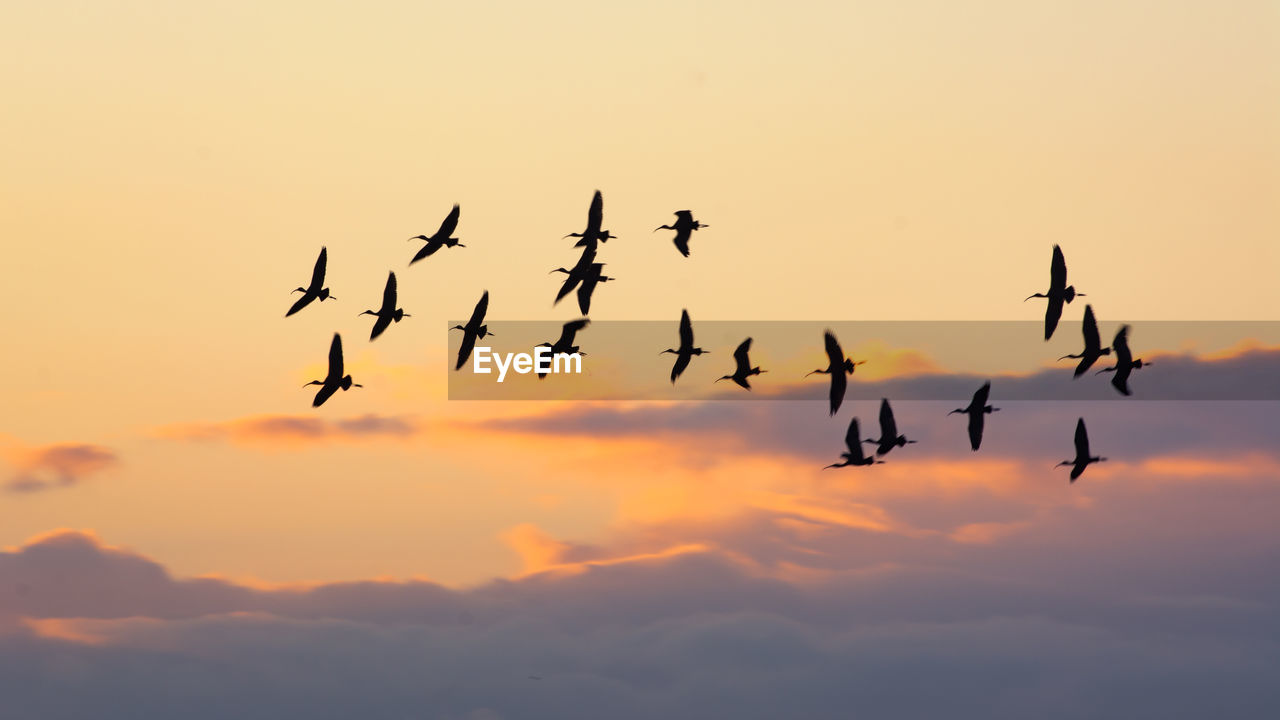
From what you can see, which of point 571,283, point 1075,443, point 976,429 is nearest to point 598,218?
point 571,283

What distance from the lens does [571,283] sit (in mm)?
81000

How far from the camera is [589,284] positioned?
3238 inches

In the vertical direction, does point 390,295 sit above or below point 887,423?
above

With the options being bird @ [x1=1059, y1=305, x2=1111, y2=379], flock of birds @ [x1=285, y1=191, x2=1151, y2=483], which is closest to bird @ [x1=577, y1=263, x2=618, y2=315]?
flock of birds @ [x1=285, y1=191, x2=1151, y2=483]

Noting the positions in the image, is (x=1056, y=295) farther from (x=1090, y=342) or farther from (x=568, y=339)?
(x=568, y=339)

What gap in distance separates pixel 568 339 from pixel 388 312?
31.4 ft

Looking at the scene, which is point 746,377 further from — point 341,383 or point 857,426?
point 341,383

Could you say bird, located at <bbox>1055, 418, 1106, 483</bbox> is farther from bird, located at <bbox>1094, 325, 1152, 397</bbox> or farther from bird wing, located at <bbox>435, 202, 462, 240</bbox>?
bird wing, located at <bbox>435, 202, 462, 240</bbox>

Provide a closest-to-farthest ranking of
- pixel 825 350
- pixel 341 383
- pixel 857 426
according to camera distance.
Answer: pixel 825 350 < pixel 341 383 < pixel 857 426

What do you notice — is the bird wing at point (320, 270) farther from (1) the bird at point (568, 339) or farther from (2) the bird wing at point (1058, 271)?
(2) the bird wing at point (1058, 271)

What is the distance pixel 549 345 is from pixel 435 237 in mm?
8112

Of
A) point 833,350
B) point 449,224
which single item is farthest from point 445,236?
point 833,350

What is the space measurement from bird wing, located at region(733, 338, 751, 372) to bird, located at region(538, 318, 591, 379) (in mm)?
8286

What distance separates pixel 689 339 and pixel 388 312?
1588cm
